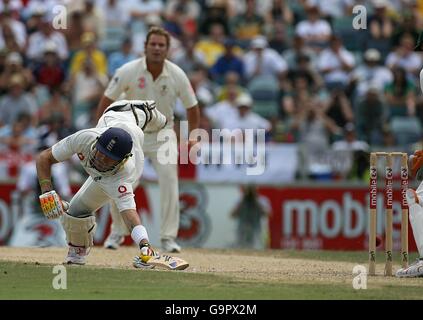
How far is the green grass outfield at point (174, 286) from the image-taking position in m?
9.28

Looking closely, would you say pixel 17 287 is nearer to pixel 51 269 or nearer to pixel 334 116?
pixel 51 269

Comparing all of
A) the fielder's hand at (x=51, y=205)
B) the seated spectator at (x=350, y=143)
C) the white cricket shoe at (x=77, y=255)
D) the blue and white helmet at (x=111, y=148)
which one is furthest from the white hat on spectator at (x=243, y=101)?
the fielder's hand at (x=51, y=205)

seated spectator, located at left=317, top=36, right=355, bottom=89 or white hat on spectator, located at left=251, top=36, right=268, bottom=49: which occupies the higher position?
white hat on spectator, located at left=251, top=36, right=268, bottom=49

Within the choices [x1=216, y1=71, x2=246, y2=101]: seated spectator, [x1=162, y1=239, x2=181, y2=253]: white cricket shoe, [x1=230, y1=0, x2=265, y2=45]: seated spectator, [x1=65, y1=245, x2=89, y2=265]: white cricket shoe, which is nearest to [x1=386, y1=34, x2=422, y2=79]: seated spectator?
[x1=230, y1=0, x2=265, y2=45]: seated spectator

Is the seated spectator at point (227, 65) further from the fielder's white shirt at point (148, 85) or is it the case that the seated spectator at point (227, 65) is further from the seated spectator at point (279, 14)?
the fielder's white shirt at point (148, 85)

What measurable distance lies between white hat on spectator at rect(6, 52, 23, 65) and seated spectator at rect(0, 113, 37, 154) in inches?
56.9

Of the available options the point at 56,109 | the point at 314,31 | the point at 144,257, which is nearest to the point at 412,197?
the point at 144,257

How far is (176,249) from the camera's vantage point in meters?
13.4

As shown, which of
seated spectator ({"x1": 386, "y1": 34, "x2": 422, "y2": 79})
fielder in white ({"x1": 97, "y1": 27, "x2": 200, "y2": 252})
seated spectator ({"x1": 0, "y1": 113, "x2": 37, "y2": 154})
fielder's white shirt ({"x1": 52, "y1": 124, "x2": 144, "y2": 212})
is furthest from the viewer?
seated spectator ({"x1": 386, "y1": 34, "x2": 422, "y2": 79})

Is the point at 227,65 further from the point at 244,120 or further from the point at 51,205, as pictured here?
the point at 51,205

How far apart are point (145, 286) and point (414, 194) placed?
2.75 metres

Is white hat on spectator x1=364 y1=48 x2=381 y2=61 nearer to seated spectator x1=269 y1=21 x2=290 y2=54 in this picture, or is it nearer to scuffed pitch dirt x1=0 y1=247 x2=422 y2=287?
seated spectator x1=269 y1=21 x2=290 y2=54

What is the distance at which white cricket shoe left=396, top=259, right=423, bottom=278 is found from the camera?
1062cm
